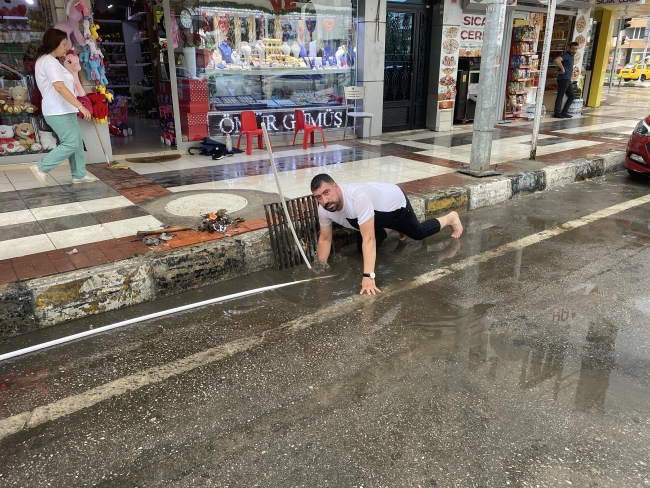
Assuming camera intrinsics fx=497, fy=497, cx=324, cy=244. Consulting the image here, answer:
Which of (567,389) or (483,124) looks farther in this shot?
(483,124)

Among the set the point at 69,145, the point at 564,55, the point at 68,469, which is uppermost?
the point at 564,55

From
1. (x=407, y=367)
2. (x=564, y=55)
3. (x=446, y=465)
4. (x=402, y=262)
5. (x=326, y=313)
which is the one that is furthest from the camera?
(x=564, y=55)

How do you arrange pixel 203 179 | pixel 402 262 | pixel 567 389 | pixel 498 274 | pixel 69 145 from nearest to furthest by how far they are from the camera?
pixel 567 389 → pixel 498 274 → pixel 402 262 → pixel 69 145 → pixel 203 179

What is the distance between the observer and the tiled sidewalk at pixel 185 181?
448 centimetres

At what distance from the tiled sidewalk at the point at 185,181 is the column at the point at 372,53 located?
775mm

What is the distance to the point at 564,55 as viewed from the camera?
1435 cm

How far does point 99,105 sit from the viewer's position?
770 cm

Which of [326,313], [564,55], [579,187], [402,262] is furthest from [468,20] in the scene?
[326,313]

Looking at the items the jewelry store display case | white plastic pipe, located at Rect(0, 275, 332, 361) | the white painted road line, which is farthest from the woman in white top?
the white painted road line

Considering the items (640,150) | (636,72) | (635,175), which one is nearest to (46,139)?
(640,150)

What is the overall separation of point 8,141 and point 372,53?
7092mm

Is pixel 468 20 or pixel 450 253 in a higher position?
pixel 468 20

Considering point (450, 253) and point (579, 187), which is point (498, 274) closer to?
point (450, 253)

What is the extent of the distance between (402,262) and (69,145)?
4.55 meters
